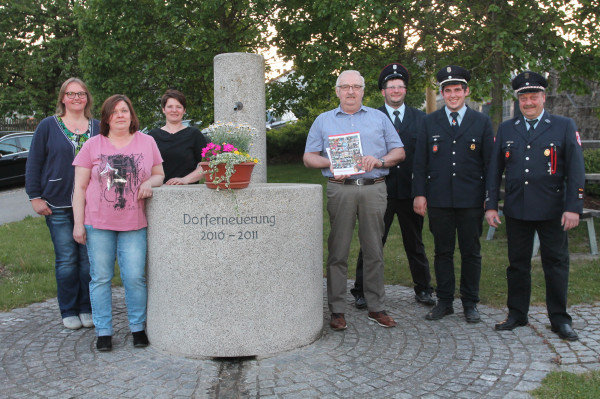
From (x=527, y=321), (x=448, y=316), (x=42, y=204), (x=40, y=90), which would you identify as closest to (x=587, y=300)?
(x=527, y=321)

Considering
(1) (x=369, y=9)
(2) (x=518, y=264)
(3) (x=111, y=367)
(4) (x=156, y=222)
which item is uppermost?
(1) (x=369, y=9)

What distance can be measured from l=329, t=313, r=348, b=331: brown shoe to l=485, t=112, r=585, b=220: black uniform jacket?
5.60 ft

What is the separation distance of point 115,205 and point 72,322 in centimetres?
141

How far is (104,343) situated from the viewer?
4383mm

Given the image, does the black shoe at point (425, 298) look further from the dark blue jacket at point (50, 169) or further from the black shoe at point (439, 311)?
the dark blue jacket at point (50, 169)

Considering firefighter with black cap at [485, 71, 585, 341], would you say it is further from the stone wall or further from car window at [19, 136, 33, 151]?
car window at [19, 136, 33, 151]

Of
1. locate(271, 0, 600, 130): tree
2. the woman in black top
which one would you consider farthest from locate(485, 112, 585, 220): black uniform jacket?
locate(271, 0, 600, 130): tree

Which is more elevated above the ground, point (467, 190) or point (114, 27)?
point (114, 27)

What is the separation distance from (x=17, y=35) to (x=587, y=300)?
84.4 ft

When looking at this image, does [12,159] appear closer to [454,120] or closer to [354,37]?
[354,37]

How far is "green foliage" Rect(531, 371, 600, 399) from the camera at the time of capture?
139 inches

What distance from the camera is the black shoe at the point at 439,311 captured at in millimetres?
5043

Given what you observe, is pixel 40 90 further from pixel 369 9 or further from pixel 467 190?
pixel 467 190

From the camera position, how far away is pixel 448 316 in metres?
5.14
